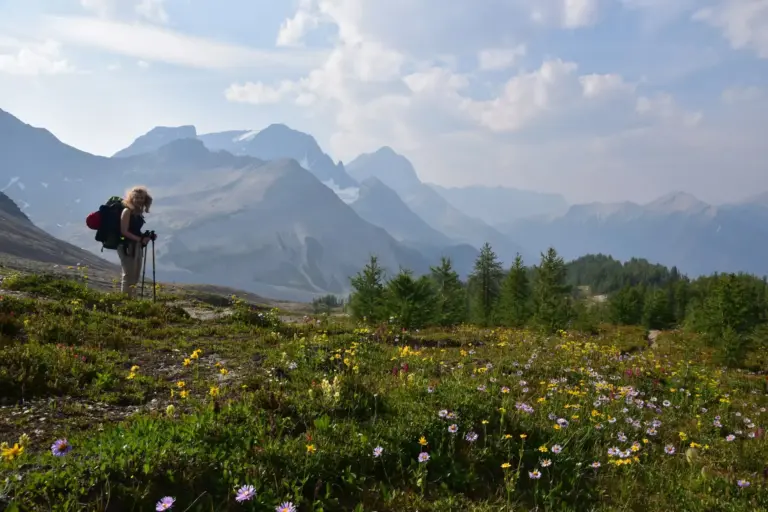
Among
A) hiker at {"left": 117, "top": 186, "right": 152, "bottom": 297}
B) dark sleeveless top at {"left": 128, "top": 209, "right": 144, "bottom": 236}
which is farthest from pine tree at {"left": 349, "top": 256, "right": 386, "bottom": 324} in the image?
dark sleeveless top at {"left": 128, "top": 209, "right": 144, "bottom": 236}

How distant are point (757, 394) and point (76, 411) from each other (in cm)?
1243

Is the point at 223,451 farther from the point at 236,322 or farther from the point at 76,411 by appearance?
the point at 236,322

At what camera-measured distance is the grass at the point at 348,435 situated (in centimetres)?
371

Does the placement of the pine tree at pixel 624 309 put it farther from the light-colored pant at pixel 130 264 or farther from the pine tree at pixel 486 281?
the light-colored pant at pixel 130 264

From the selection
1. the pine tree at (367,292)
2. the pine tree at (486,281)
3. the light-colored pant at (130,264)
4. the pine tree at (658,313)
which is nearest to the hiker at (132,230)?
the light-colored pant at (130,264)

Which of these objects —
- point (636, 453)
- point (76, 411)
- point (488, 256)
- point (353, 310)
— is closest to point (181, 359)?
point (76, 411)

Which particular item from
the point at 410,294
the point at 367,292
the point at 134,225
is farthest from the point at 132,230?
the point at 367,292

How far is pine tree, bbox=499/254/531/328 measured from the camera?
46.5 metres

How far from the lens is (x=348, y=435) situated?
4.70 meters

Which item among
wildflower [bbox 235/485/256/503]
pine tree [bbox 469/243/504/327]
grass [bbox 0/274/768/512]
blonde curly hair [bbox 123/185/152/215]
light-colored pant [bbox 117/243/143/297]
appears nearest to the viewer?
wildflower [bbox 235/485/256/503]

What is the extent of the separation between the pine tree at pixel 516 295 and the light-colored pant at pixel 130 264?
38.3 meters

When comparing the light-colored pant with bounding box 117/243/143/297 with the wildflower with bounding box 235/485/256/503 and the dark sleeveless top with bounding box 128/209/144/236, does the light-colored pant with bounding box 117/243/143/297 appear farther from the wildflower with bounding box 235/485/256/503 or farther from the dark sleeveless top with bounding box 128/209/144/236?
the wildflower with bounding box 235/485/256/503

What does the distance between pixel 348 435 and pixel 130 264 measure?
462 inches

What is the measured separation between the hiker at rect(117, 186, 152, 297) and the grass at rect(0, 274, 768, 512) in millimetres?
4633
